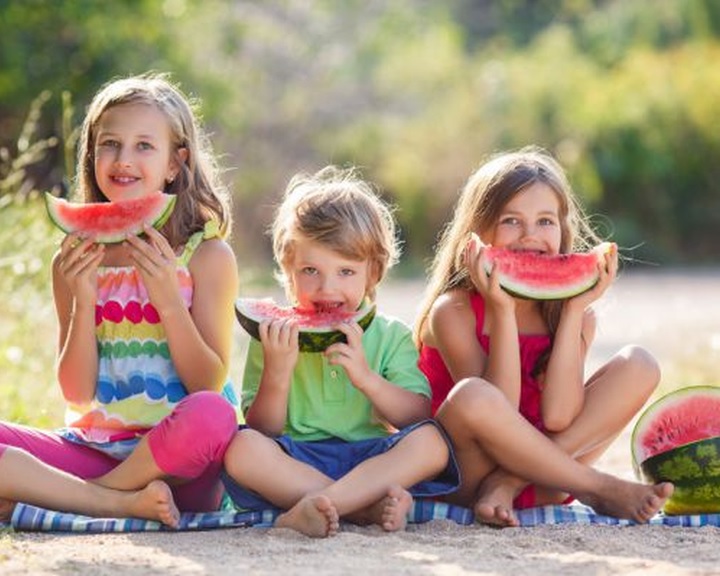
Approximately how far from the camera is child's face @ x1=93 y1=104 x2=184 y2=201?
5.39m

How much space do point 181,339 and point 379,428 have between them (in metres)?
0.81

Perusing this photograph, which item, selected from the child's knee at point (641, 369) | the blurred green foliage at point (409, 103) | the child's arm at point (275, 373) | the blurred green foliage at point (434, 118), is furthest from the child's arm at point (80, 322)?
the blurred green foliage at point (434, 118)

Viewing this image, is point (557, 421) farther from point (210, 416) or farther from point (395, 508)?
point (210, 416)

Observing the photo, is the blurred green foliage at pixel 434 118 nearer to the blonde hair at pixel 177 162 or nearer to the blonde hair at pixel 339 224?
the blonde hair at pixel 177 162

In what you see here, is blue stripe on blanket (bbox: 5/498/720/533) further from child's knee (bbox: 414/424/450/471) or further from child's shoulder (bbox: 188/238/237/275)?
child's shoulder (bbox: 188/238/237/275)

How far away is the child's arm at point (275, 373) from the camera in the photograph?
16.6 feet

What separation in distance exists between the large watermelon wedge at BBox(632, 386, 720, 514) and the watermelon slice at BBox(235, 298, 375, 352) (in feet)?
3.81

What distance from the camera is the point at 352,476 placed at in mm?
4961

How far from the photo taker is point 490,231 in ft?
18.4

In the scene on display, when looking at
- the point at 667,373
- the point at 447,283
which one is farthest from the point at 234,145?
the point at 447,283

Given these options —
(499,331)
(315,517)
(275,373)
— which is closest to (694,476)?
(499,331)

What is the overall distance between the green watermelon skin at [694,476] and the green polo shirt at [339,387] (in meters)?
0.96

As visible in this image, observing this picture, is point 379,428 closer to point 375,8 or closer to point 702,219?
point 702,219

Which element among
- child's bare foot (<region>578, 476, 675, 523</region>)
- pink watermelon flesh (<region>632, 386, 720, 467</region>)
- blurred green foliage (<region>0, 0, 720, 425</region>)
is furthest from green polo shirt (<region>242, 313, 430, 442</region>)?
blurred green foliage (<region>0, 0, 720, 425</region>)
